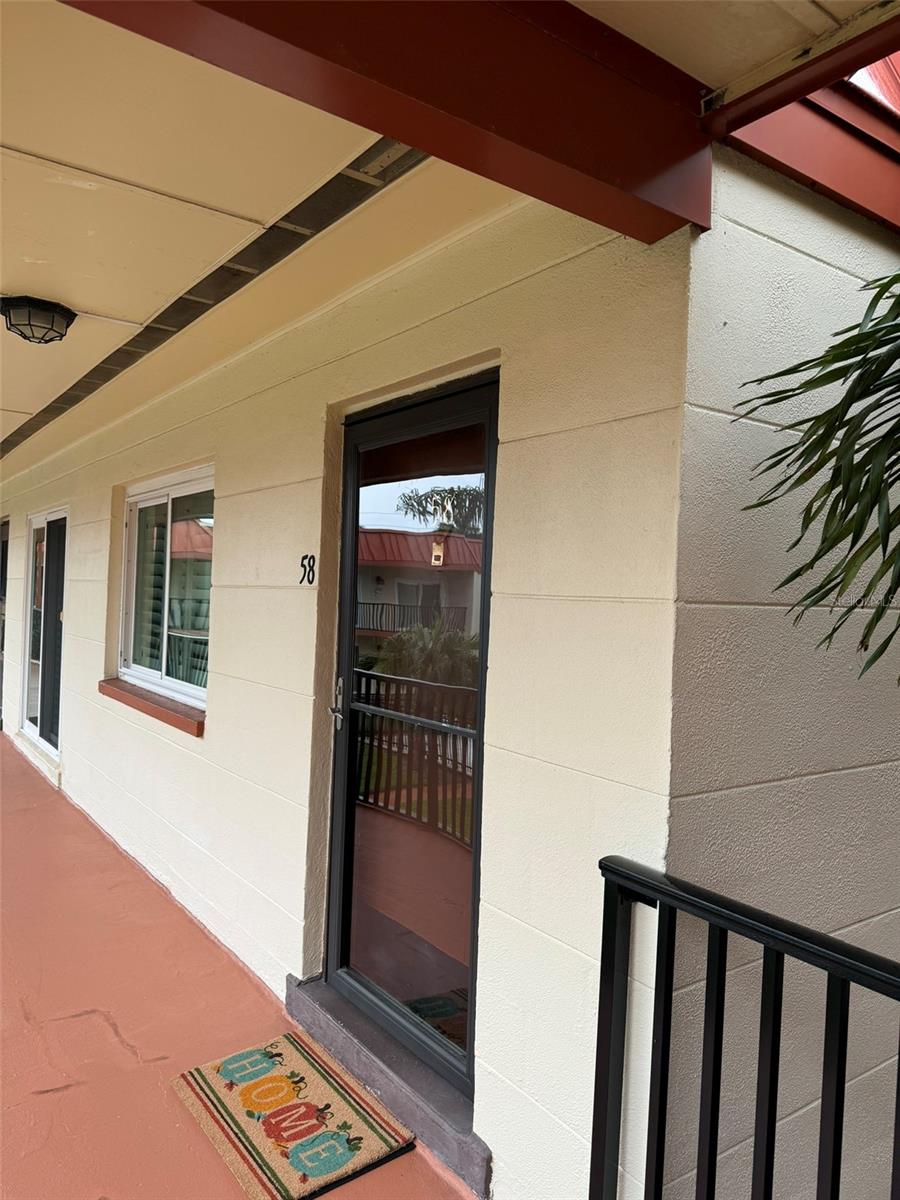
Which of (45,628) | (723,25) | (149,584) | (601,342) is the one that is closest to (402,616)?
(601,342)

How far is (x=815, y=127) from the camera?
166 centimetres

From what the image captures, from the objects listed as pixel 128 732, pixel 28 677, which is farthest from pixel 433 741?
pixel 28 677

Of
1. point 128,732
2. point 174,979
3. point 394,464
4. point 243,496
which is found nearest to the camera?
point 394,464

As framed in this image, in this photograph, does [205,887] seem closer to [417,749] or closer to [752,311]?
[417,749]

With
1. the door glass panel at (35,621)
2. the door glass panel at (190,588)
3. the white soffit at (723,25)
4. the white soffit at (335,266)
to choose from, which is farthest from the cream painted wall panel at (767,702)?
the door glass panel at (35,621)

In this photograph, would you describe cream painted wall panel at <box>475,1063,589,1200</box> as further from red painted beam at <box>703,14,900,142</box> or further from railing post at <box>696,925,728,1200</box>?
red painted beam at <box>703,14,900,142</box>

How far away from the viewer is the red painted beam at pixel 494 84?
104 cm

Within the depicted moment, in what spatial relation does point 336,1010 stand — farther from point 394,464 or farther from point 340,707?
point 394,464

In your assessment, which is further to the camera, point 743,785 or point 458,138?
point 743,785

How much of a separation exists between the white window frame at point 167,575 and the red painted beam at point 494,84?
8.09 ft

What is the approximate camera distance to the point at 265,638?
2.85m

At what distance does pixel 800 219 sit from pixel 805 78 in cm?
41

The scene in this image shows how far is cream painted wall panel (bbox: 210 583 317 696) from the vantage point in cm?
259

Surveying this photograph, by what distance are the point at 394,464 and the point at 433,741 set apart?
83cm
